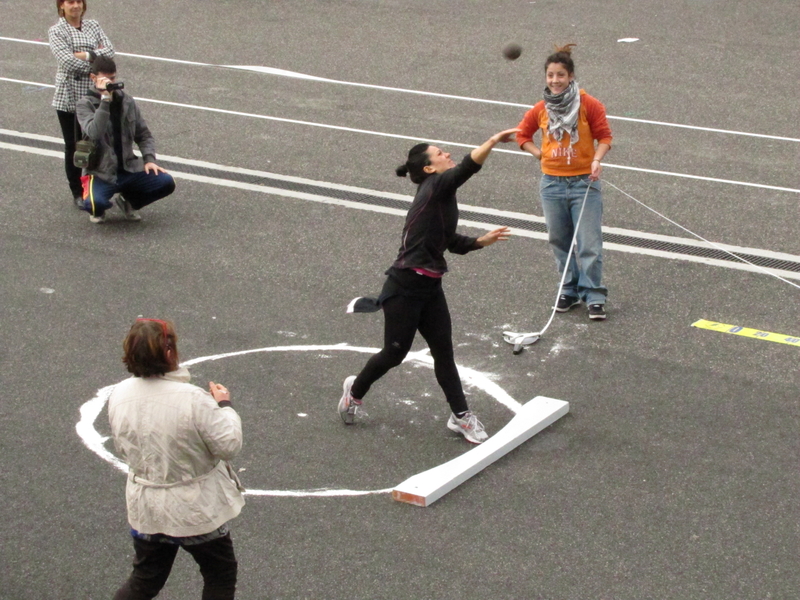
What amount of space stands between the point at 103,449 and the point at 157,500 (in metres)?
2.26

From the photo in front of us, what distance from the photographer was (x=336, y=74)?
1625 centimetres

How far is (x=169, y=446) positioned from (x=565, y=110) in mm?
4644

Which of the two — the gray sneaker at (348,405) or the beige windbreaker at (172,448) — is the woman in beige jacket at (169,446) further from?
the gray sneaker at (348,405)

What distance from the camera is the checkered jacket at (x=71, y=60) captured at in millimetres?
10250

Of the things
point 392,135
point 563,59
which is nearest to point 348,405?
point 563,59

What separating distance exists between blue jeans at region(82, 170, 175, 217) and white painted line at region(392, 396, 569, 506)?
4938 mm

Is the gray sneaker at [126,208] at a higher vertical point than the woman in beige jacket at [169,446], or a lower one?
lower

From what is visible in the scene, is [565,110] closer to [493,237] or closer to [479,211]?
[493,237]

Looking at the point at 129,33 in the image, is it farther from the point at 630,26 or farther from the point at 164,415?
the point at 164,415

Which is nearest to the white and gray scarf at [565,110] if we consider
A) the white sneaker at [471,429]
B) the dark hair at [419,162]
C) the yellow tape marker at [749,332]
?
the yellow tape marker at [749,332]

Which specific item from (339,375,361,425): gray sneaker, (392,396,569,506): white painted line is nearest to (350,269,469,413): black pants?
(339,375,361,425): gray sneaker

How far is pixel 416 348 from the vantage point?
25.8 ft

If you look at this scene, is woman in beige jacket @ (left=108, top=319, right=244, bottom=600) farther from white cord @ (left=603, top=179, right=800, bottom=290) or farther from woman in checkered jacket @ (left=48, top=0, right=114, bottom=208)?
woman in checkered jacket @ (left=48, top=0, right=114, bottom=208)

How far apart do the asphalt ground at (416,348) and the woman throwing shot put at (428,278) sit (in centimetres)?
35
